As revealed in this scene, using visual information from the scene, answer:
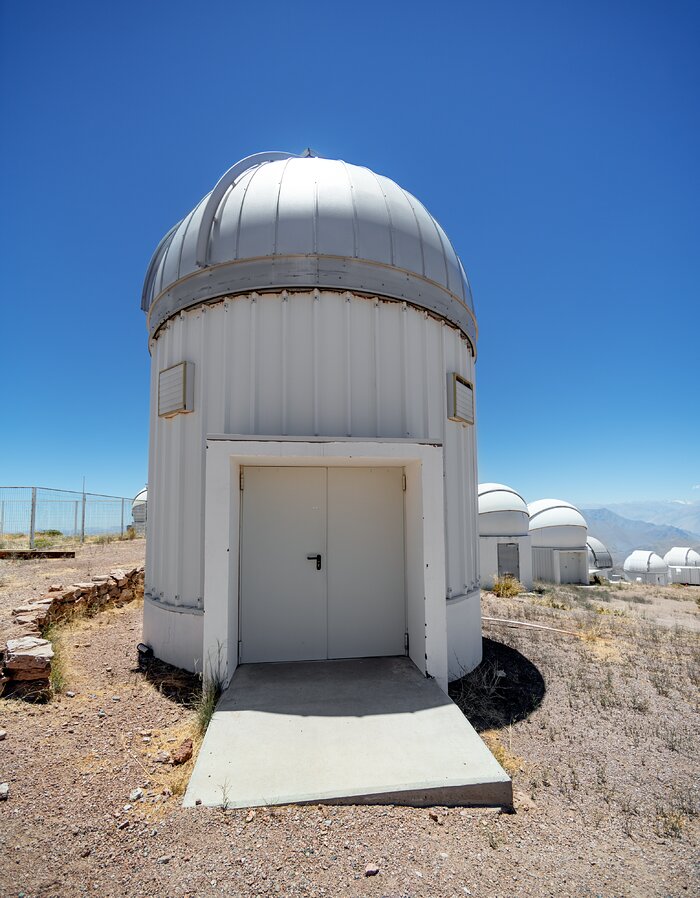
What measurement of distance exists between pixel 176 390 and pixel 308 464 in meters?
2.03

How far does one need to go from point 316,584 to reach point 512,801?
2.96 meters

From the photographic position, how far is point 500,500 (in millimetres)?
18859

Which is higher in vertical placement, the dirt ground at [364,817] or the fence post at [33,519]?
the fence post at [33,519]

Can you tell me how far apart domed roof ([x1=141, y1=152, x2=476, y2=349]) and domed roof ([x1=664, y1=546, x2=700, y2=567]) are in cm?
3876

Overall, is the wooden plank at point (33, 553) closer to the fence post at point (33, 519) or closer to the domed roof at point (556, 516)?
the fence post at point (33, 519)

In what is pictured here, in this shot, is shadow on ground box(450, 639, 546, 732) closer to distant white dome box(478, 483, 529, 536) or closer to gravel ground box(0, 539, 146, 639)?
gravel ground box(0, 539, 146, 639)

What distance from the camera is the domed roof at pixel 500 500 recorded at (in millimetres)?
18656

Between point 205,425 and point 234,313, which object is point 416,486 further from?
point 234,313

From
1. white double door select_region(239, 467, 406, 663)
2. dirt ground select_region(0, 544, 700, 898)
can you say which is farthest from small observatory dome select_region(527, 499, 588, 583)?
white double door select_region(239, 467, 406, 663)

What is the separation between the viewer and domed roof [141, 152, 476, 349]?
5656 millimetres

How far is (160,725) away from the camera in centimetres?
459

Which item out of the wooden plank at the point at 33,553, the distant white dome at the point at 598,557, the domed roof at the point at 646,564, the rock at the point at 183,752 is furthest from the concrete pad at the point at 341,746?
Answer: the domed roof at the point at 646,564

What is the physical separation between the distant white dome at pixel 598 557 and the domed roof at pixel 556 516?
10.0 metres

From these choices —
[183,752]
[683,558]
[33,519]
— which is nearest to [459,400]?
[183,752]
